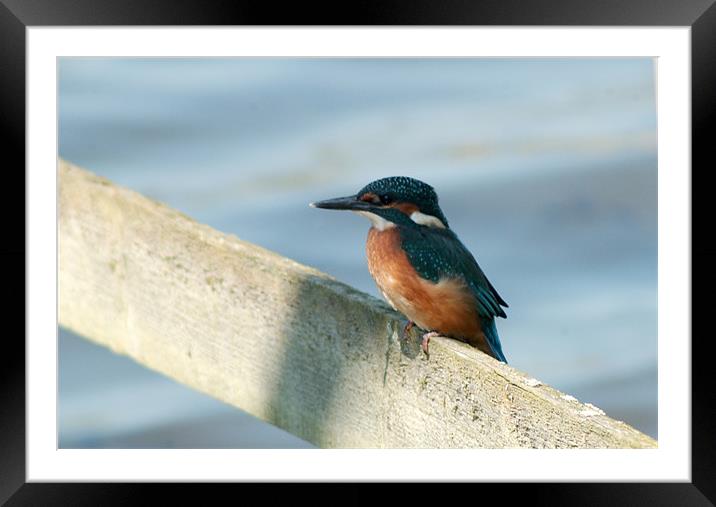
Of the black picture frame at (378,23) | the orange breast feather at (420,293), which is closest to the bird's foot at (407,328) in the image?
the black picture frame at (378,23)

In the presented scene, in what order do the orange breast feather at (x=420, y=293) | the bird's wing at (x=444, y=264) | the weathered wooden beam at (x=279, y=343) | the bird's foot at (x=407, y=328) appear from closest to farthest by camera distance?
the weathered wooden beam at (x=279, y=343) → the bird's foot at (x=407, y=328) → the orange breast feather at (x=420, y=293) → the bird's wing at (x=444, y=264)

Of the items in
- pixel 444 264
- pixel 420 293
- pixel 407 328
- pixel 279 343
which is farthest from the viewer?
pixel 444 264

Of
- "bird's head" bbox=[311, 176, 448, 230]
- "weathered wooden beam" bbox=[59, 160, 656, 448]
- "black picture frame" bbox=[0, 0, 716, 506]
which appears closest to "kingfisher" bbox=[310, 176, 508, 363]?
"bird's head" bbox=[311, 176, 448, 230]

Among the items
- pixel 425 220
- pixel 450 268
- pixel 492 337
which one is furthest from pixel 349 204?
pixel 492 337

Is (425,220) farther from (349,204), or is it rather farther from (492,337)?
(492,337)

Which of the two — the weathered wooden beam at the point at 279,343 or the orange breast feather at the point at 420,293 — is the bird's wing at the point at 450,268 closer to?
the orange breast feather at the point at 420,293

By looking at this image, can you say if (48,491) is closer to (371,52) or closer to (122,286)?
(122,286)

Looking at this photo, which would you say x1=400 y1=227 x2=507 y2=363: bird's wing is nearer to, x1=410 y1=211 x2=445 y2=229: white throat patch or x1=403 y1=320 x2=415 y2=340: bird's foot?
x1=410 y1=211 x2=445 y2=229: white throat patch
